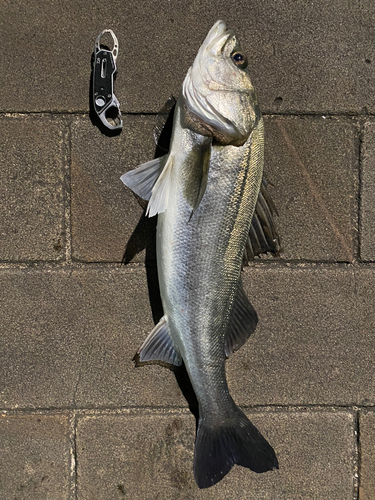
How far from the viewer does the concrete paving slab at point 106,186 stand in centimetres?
258

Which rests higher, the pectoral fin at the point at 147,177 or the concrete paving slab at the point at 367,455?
the pectoral fin at the point at 147,177

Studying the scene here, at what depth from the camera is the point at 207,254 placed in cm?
Result: 213

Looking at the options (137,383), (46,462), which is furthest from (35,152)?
(46,462)

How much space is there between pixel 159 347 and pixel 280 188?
4.53 feet

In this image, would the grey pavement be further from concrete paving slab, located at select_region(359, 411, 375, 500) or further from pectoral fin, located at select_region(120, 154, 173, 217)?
pectoral fin, located at select_region(120, 154, 173, 217)

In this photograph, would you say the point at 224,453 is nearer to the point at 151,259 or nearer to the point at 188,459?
the point at 188,459

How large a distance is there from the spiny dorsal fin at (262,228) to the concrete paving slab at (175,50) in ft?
2.50

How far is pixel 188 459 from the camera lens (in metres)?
2.66

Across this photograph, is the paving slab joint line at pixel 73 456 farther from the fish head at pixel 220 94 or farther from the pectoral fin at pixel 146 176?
the fish head at pixel 220 94

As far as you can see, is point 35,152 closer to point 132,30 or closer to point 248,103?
point 132,30

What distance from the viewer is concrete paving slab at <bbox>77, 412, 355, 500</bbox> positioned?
2631 millimetres

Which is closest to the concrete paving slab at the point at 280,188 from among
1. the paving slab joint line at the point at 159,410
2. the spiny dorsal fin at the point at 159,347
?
the spiny dorsal fin at the point at 159,347

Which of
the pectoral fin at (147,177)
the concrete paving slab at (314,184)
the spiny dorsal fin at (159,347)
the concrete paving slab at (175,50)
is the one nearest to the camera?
the pectoral fin at (147,177)

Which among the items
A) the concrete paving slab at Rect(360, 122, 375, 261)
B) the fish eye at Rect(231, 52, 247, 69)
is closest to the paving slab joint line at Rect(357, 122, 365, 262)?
the concrete paving slab at Rect(360, 122, 375, 261)
